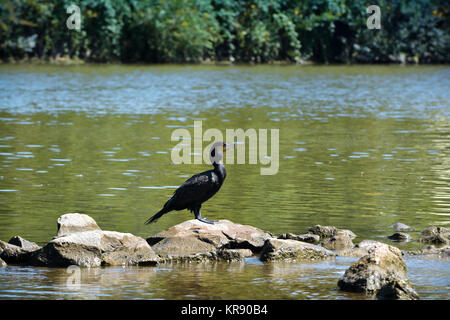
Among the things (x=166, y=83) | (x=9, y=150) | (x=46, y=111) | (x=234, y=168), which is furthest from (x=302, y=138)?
(x=166, y=83)

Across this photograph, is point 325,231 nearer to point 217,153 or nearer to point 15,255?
point 217,153

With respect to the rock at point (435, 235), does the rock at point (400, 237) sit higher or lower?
lower

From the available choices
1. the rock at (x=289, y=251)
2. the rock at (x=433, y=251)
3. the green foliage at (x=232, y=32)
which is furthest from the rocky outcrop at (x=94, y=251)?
the green foliage at (x=232, y=32)

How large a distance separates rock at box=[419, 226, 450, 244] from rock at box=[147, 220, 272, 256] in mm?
2227

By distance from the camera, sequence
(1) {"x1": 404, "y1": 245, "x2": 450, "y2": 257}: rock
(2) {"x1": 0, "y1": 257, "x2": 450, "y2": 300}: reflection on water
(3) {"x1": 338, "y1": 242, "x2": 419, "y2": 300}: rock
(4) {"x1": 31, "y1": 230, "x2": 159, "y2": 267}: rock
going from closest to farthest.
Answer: (3) {"x1": 338, "y1": 242, "x2": 419, "y2": 300}: rock, (2) {"x1": 0, "y1": 257, "x2": 450, "y2": 300}: reflection on water, (4) {"x1": 31, "y1": 230, "x2": 159, "y2": 267}: rock, (1) {"x1": 404, "y1": 245, "x2": 450, "y2": 257}: rock

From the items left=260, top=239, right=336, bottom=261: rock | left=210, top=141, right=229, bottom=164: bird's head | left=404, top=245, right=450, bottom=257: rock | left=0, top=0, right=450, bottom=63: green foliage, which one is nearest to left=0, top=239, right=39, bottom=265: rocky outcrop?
left=210, top=141, right=229, bottom=164: bird's head

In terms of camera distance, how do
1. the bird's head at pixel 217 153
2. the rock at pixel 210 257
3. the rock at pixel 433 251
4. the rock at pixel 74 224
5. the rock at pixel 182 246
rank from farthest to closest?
the bird's head at pixel 217 153 < the rock at pixel 74 224 < the rock at pixel 433 251 < the rock at pixel 182 246 < the rock at pixel 210 257

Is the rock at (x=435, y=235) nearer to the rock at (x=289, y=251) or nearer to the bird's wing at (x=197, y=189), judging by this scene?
the rock at (x=289, y=251)

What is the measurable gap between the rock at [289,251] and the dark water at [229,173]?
29cm

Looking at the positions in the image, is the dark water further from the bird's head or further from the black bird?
the bird's head

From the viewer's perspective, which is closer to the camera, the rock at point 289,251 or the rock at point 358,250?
the rock at point 289,251

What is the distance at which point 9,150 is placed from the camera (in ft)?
75.8

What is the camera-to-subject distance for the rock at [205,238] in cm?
1234

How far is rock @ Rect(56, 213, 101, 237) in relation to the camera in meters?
12.8
